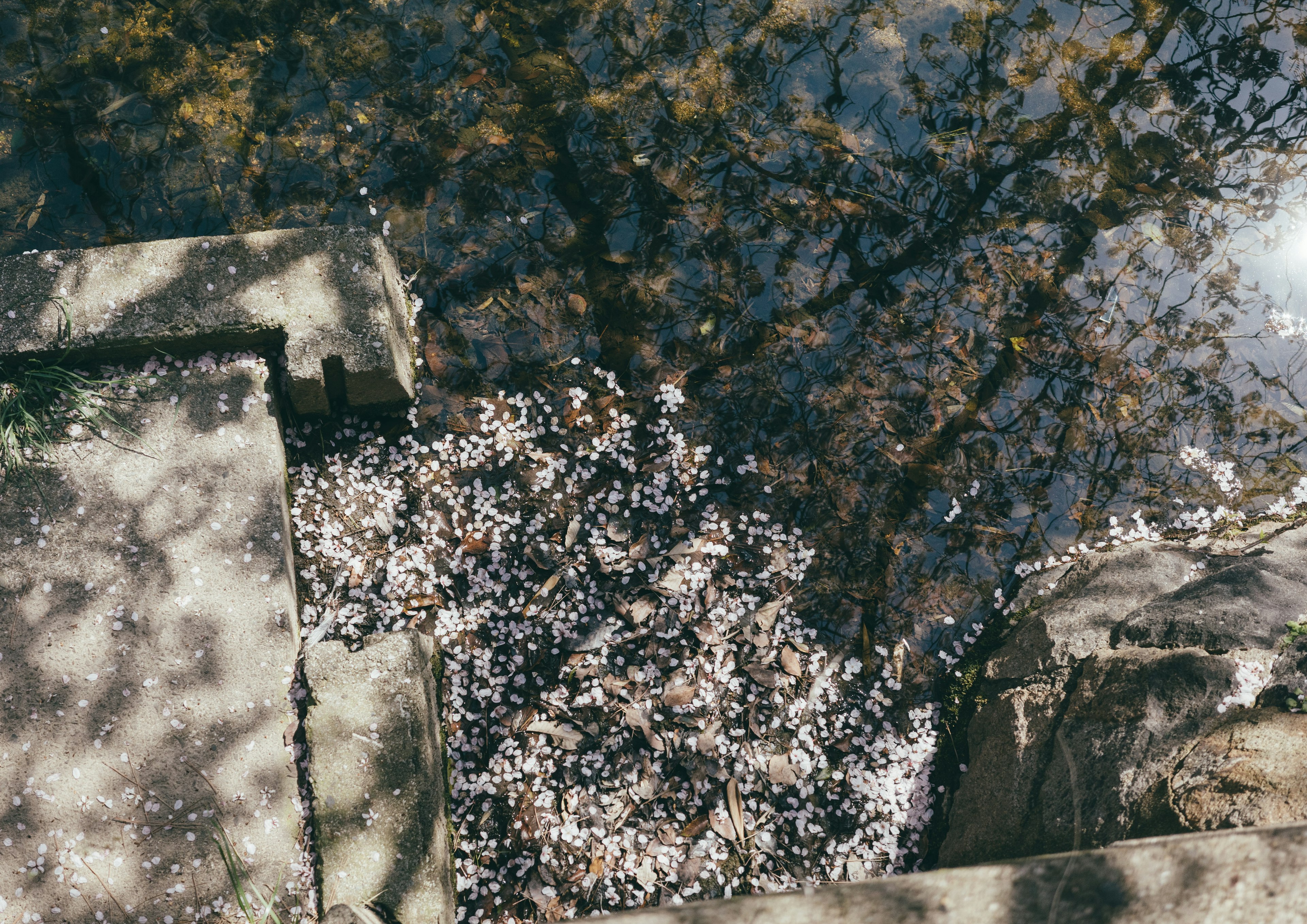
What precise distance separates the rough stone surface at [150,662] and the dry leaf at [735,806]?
5.44 feet

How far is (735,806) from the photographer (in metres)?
3.09

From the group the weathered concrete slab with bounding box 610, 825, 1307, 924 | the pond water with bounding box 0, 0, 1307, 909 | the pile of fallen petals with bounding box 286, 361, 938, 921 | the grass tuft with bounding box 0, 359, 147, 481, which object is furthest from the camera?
the pond water with bounding box 0, 0, 1307, 909

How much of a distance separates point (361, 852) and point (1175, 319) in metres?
4.47

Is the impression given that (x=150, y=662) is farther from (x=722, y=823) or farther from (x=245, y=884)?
(x=722, y=823)

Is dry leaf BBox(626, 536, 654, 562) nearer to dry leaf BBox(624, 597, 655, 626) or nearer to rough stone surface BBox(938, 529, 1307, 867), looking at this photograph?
dry leaf BBox(624, 597, 655, 626)

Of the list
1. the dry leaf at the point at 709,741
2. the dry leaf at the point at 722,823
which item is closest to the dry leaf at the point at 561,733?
the dry leaf at the point at 709,741

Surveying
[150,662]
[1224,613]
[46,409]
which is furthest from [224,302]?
[1224,613]

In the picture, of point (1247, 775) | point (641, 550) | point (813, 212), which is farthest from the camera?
point (813, 212)

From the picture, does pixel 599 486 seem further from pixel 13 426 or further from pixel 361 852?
pixel 13 426

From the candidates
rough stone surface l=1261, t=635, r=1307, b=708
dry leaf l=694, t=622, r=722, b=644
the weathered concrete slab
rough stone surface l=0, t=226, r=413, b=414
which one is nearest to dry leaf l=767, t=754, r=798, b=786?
dry leaf l=694, t=622, r=722, b=644

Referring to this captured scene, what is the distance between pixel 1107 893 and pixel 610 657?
6.36 feet

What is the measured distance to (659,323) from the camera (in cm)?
368

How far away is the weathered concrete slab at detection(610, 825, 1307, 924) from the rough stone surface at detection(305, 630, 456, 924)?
138 cm

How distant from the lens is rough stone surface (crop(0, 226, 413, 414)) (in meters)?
2.95
